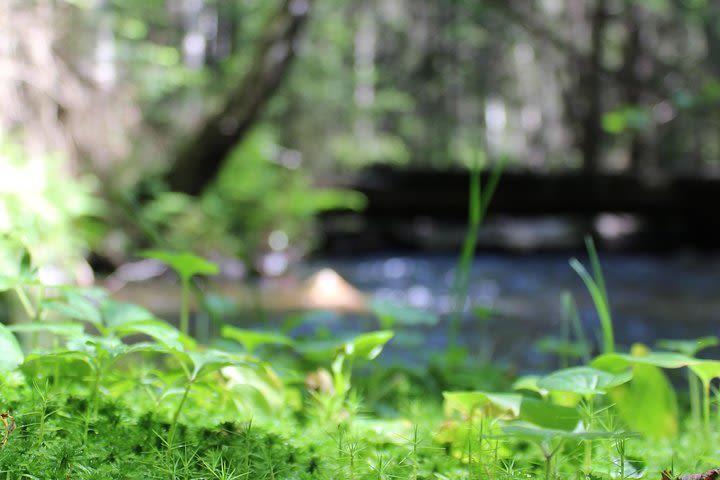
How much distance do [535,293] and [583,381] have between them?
5001 millimetres

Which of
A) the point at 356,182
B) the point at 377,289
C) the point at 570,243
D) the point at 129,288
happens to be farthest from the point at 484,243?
the point at 129,288

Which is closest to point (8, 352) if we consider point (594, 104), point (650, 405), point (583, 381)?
point (583, 381)

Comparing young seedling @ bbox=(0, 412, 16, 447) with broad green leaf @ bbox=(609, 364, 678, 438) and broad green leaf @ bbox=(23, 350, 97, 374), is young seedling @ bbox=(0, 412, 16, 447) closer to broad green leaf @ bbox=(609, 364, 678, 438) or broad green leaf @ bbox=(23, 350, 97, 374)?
broad green leaf @ bbox=(23, 350, 97, 374)

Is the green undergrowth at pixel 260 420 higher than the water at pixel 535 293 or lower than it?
higher

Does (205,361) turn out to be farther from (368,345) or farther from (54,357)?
(368,345)

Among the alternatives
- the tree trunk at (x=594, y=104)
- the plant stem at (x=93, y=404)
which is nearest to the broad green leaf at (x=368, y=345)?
the plant stem at (x=93, y=404)

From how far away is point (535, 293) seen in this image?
5445mm

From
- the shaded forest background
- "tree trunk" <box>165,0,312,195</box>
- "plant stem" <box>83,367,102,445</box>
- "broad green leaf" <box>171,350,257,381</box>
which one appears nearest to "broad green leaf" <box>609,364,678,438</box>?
the shaded forest background

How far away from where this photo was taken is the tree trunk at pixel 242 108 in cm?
524

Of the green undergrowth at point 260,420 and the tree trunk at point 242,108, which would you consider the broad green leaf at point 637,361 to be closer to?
the green undergrowth at point 260,420

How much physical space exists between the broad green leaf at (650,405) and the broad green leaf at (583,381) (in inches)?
19.1

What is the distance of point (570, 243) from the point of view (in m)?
11.8

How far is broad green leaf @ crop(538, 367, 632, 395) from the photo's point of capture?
639 millimetres

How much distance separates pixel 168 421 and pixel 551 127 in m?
21.9
